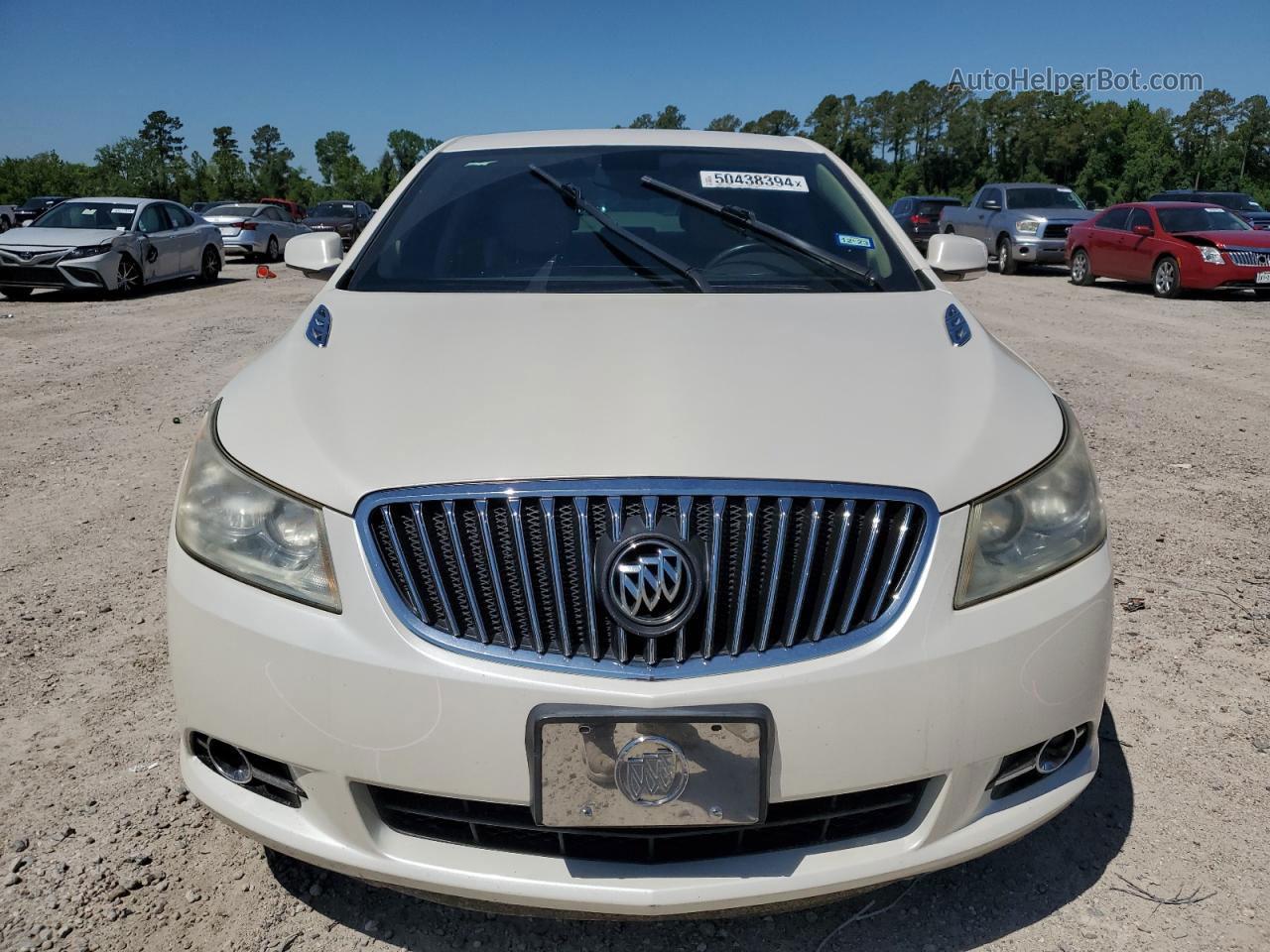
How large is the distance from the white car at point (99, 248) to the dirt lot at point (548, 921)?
927 cm

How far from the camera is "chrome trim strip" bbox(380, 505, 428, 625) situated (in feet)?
5.61

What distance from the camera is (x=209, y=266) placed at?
57.8 ft

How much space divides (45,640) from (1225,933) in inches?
135

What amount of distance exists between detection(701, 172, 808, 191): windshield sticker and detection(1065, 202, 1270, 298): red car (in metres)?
13.6

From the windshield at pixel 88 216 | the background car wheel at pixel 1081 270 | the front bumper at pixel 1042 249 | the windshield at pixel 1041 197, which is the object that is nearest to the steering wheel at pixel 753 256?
the windshield at pixel 88 216

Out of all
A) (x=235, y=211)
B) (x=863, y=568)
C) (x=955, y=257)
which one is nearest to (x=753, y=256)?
(x=955, y=257)

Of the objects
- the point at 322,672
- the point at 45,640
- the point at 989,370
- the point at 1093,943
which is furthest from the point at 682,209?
the point at 45,640

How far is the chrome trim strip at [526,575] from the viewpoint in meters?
1.68

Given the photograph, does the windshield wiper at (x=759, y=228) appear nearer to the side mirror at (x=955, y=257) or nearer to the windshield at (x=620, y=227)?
the windshield at (x=620, y=227)

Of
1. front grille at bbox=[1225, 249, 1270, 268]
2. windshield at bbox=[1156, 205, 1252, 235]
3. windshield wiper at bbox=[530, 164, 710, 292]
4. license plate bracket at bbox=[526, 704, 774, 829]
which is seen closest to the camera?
license plate bracket at bbox=[526, 704, 774, 829]

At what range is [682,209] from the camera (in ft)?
10.2

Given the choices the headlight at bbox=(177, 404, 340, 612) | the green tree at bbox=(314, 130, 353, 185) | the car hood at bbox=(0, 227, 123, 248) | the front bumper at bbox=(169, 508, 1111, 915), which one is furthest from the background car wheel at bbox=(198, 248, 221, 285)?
the green tree at bbox=(314, 130, 353, 185)

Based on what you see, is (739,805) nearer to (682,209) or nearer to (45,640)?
(682,209)

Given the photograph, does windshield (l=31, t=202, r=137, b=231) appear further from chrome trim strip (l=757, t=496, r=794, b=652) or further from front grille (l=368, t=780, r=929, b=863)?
chrome trim strip (l=757, t=496, r=794, b=652)
